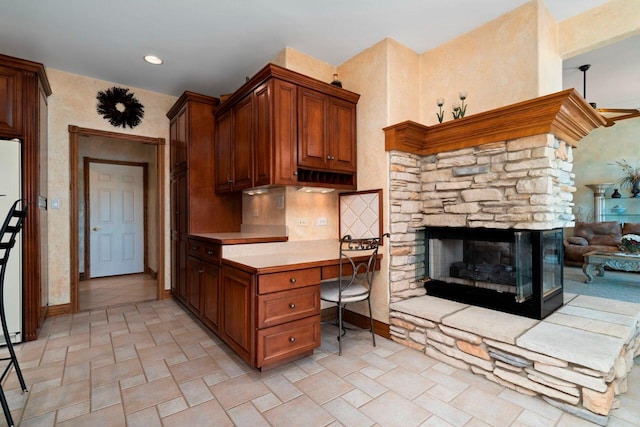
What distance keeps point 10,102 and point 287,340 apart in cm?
326

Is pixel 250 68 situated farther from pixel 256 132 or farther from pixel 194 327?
pixel 194 327

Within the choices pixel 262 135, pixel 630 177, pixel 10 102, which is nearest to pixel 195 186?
pixel 262 135

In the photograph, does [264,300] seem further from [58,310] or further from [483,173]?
[58,310]

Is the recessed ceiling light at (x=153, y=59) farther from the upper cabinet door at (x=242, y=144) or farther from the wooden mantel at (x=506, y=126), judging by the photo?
the wooden mantel at (x=506, y=126)

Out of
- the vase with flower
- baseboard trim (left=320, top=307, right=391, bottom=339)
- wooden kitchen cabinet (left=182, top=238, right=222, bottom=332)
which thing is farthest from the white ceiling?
the vase with flower

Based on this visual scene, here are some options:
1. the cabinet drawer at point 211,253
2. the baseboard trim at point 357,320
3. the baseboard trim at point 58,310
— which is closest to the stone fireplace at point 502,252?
the baseboard trim at point 357,320

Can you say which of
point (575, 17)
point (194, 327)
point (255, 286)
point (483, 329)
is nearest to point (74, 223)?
point (194, 327)

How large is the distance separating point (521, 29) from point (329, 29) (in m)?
1.58

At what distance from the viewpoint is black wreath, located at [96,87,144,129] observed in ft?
12.3

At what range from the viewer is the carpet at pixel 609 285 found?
3.87 m

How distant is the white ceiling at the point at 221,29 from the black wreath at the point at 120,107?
0.30 metres

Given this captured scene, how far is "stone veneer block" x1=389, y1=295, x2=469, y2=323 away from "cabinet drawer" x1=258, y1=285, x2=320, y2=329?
84cm

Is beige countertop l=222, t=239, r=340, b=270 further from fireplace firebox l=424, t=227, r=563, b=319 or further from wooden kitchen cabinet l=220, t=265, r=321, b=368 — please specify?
fireplace firebox l=424, t=227, r=563, b=319

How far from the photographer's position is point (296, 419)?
1.68m
